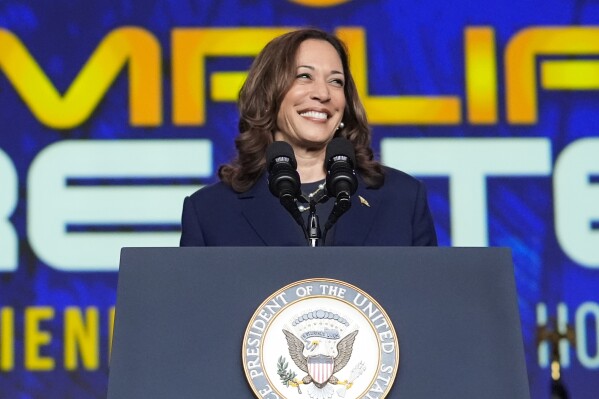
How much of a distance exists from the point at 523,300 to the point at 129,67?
169cm

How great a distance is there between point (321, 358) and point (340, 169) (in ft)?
1.31

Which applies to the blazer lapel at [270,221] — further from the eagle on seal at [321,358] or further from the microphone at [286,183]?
the eagle on seal at [321,358]

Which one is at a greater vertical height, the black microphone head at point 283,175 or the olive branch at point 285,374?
the black microphone head at point 283,175

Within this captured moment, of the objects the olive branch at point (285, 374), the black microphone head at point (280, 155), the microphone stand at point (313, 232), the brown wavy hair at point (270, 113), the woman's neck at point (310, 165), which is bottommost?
the olive branch at point (285, 374)

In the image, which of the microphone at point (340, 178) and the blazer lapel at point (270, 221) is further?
the blazer lapel at point (270, 221)

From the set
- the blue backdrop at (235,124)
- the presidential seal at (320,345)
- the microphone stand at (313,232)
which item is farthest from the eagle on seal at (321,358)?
the blue backdrop at (235,124)

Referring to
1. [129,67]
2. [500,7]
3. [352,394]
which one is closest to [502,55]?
[500,7]

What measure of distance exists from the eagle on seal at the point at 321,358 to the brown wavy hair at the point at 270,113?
2.79 feet

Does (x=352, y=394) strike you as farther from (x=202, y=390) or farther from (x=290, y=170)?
(x=290, y=170)

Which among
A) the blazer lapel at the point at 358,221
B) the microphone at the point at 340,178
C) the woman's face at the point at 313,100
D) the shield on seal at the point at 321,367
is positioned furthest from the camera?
the woman's face at the point at 313,100

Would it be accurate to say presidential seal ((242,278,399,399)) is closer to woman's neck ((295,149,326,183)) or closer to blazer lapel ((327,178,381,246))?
blazer lapel ((327,178,381,246))

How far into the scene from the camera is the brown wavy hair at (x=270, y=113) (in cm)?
237

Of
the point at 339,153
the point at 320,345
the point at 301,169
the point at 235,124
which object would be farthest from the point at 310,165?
the point at 235,124

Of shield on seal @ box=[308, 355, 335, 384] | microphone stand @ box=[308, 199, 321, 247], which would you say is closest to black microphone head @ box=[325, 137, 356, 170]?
microphone stand @ box=[308, 199, 321, 247]
